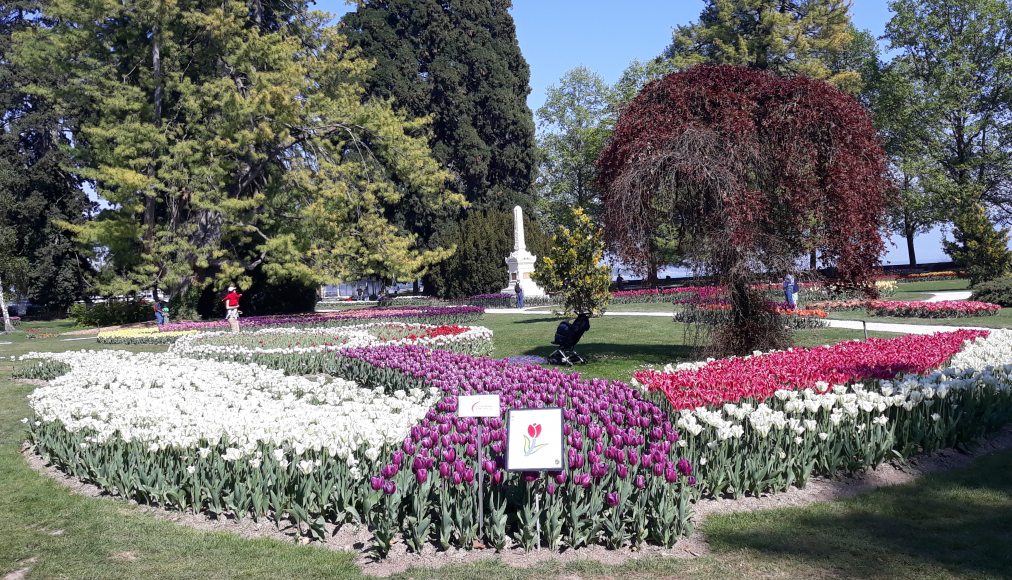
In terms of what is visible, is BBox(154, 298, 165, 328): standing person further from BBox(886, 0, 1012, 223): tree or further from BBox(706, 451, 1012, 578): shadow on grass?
BBox(886, 0, 1012, 223): tree

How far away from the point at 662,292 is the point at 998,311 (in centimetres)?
1446

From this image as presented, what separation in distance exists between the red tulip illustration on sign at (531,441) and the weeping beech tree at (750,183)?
6575 millimetres

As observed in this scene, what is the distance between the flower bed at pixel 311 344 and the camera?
12.6m

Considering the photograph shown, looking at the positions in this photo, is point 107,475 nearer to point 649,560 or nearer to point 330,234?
point 649,560

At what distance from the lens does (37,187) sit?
119ft

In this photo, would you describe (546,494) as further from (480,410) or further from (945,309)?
(945,309)

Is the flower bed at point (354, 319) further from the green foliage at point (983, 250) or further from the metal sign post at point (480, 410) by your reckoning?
the green foliage at point (983, 250)

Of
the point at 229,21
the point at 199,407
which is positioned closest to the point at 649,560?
the point at 199,407

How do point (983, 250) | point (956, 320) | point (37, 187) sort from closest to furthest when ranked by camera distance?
point (956, 320), point (983, 250), point (37, 187)

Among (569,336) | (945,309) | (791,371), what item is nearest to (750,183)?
(569,336)

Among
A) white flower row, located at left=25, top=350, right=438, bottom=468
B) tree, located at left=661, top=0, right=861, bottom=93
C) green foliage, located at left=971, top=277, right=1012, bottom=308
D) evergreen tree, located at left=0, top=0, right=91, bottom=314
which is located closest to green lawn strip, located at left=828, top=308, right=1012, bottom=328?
green foliage, located at left=971, top=277, right=1012, bottom=308

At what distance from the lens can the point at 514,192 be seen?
41.1 m

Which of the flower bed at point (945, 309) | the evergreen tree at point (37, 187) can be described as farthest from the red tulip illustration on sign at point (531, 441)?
the evergreen tree at point (37, 187)

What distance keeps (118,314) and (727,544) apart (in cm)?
3047
